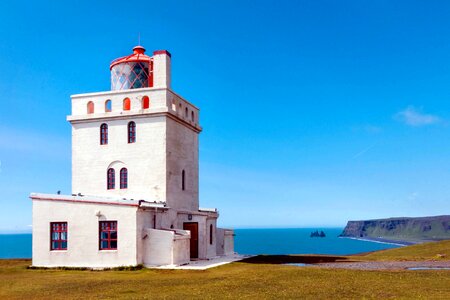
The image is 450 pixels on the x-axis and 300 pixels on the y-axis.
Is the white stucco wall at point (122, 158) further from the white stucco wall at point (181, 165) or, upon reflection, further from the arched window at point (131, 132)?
the white stucco wall at point (181, 165)

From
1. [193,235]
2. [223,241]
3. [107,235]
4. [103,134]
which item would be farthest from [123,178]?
[223,241]

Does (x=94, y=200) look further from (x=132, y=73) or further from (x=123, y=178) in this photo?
(x=132, y=73)

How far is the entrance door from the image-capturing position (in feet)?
99.1

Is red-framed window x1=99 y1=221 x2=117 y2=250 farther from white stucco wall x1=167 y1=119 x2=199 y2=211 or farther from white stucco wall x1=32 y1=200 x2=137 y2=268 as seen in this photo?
white stucco wall x1=167 y1=119 x2=199 y2=211

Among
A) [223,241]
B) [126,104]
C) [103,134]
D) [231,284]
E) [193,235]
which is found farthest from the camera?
[223,241]

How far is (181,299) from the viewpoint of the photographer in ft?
50.6

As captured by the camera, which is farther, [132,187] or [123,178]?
[123,178]

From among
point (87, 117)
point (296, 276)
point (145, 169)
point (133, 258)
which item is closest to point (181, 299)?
point (296, 276)

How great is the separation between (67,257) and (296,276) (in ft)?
41.9

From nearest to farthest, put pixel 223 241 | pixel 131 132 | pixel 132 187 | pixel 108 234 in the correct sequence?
pixel 108 234 → pixel 132 187 → pixel 131 132 → pixel 223 241

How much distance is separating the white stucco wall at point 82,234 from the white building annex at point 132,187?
0.17 ft

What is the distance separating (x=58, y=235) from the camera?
89.9 feet

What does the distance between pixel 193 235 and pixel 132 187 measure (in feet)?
15.2

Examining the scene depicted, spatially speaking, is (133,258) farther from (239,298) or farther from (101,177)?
(239,298)
